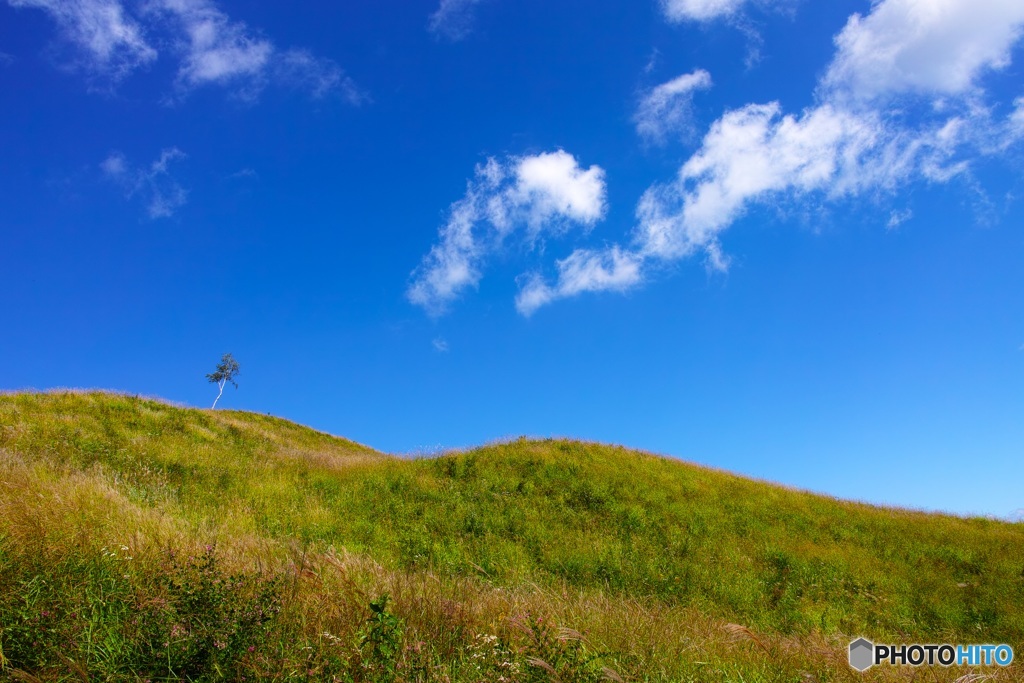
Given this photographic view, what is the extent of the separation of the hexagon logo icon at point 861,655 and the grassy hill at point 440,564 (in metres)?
0.22

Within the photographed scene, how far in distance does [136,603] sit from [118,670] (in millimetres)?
1139

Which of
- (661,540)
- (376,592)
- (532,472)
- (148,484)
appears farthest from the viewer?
(532,472)

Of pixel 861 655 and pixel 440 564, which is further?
pixel 440 564

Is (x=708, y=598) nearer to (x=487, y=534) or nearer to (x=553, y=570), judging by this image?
(x=553, y=570)

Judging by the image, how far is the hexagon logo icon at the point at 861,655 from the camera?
18.1 feet

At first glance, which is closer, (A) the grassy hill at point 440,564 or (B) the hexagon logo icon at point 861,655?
(A) the grassy hill at point 440,564

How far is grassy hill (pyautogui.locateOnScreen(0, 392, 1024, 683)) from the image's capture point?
4.77 meters

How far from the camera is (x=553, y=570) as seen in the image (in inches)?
549

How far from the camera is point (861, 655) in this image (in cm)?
596

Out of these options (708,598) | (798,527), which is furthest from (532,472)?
(798,527)

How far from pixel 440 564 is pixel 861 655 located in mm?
8099

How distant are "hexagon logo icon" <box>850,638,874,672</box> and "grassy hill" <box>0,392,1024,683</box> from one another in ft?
0.74

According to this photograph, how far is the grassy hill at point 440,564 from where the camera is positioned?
4.77 m

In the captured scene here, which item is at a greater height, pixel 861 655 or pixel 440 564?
pixel 440 564
